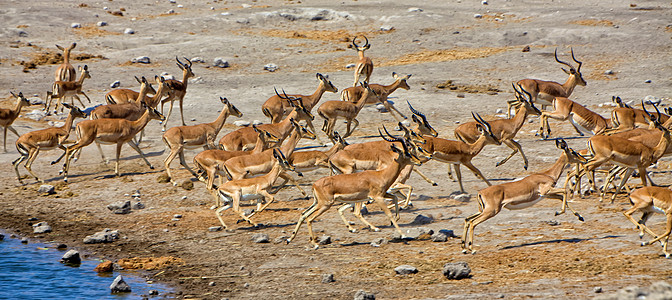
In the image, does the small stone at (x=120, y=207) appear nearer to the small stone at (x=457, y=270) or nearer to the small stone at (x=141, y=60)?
the small stone at (x=457, y=270)

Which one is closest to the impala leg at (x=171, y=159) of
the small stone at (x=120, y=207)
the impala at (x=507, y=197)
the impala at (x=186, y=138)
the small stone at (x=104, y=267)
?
the impala at (x=186, y=138)

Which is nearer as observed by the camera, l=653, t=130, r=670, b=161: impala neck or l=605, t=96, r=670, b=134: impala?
l=653, t=130, r=670, b=161: impala neck

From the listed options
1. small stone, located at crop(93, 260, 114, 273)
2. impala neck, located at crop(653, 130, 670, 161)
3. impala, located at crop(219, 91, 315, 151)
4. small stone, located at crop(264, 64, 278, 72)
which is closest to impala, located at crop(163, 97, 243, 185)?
impala, located at crop(219, 91, 315, 151)

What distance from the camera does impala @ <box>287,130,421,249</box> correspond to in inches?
455

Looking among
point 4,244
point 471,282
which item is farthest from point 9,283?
point 471,282

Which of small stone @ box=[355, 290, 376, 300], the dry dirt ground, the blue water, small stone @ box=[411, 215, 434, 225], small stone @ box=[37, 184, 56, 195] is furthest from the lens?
small stone @ box=[37, 184, 56, 195]

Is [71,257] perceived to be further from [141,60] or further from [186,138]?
[141,60]

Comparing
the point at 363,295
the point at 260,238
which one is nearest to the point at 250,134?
the point at 260,238

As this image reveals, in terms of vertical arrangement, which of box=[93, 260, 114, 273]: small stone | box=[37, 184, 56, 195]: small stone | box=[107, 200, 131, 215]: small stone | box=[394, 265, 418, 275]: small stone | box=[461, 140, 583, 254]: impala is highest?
box=[461, 140, 583, 254]: impala

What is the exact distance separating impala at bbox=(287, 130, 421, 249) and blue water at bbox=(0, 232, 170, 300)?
95.4 inches

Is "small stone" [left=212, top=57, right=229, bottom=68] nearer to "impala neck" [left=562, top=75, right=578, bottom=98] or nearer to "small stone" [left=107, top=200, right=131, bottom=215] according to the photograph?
"impala neck" [left=562, top=75, right=578, bottom=98]

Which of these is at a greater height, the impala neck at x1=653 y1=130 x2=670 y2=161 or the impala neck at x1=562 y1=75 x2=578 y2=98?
the impala neck at x1=653 y1=130 x2=670 y2=161

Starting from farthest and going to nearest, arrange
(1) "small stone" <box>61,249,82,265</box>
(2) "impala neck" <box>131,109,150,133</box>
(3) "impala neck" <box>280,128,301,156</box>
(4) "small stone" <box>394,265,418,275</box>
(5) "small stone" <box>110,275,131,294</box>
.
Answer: (2) "impala neck" <box>131,109,150,133</box> → (3) "impala neck" <box>280,128,301,156</box> → (1) "small stone" <box>61,249,82,265</box> → (5) "small stone" <box>110,275,131,294</box> → (4) "small stone" <box>394,265,418,275</box>

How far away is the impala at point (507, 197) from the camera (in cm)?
1067
